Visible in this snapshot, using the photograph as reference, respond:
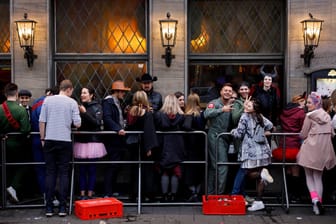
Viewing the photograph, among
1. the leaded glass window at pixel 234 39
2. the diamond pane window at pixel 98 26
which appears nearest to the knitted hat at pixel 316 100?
the leaded glass window at pixel 234 39

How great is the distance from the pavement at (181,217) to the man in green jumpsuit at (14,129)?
2.13 ft

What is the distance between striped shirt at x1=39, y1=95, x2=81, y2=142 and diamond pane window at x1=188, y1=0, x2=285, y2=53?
3814 mm

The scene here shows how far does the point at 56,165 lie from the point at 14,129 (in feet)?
3.81

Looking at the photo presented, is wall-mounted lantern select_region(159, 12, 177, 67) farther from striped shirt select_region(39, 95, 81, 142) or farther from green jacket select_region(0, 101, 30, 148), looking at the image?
green jacket select_region(0, 101, 30, 148)

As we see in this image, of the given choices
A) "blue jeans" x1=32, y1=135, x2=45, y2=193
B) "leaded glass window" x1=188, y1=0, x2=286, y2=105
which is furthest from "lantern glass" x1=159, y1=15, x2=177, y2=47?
"blue jeans" x1=32, y1=135, x2=45, y2=193

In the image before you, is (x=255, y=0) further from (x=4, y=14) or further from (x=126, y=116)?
(x=4, y=14)

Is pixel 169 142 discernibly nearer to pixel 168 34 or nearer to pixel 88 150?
pixel 88 150

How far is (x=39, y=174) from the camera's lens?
10781mm

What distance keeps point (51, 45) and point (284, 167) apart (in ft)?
17.6

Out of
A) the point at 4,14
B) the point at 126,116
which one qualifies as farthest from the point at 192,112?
the point at 4,14

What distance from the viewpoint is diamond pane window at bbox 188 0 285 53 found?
12.7m

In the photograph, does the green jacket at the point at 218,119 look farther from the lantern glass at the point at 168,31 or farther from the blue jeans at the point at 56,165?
the blue jeans at the point at 56,165

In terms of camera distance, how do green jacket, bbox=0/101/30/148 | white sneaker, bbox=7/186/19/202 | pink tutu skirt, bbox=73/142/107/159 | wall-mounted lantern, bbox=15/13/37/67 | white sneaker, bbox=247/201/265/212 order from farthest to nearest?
1. wall-mounted lantern, bbox=15/13/37/67
2. white sneaker, bbox=7/186/19/202
3. pink tutu skirt, bbox=73/142/107/159
4. green jacket, bbox=0/101/30/148
5. white sneaker, bbox=247/201/265/212

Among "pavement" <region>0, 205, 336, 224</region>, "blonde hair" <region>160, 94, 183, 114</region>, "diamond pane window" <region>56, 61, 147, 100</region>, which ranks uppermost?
"diamond pane window" <region>56, 61, 147, 100</region>
